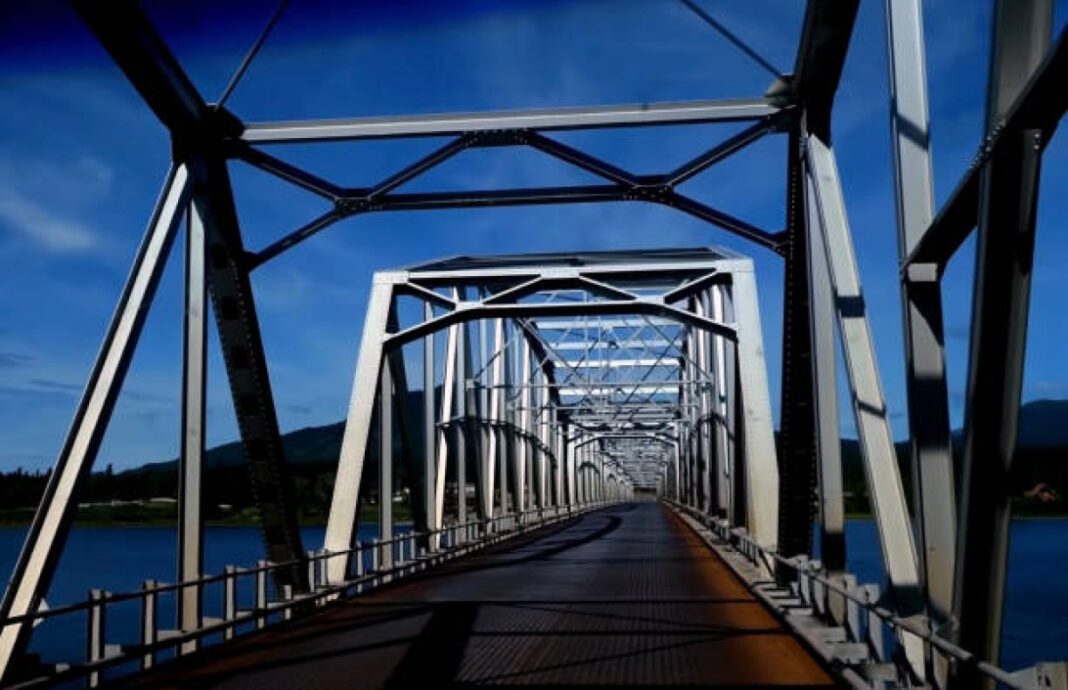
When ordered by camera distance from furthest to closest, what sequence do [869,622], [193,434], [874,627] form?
[193,434]
[869,622]
[874,627]

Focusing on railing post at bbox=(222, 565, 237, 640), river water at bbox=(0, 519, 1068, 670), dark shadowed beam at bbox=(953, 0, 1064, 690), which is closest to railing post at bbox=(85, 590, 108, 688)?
railing post at bbox=(222, 565, 237, 640)

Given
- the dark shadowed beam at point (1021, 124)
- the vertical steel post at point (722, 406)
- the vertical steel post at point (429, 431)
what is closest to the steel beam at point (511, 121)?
the dark shadowed beam at point (1021, 124)

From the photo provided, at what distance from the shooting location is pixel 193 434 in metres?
12.9

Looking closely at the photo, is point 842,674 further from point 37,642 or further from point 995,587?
point 37,642

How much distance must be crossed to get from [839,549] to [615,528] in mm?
38660

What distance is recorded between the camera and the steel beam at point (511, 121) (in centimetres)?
1388

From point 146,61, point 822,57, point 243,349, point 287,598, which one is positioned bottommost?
point 287,598

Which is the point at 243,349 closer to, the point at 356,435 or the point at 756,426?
→ the point at 356,435

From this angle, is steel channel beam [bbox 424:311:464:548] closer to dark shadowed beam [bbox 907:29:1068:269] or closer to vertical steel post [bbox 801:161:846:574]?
vertical steel post [bbox 801:161:846:574]

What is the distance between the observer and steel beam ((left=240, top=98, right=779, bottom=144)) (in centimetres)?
1388

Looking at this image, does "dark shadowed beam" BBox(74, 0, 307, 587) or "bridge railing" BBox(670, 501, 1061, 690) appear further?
"dark shadowed beam" BBox(74, 0, 307, 587)

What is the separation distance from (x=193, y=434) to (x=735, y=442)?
47.9 ft

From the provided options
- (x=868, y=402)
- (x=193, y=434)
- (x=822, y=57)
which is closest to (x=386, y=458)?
(x=193, y=434)

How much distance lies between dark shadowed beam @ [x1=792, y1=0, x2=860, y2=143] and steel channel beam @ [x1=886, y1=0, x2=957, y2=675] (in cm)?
381
